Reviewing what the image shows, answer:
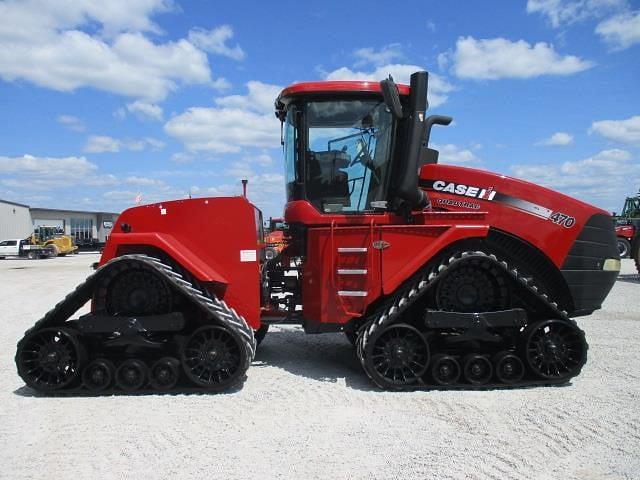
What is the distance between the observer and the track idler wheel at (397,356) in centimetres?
524

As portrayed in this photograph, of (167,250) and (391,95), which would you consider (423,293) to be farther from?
(167,250)

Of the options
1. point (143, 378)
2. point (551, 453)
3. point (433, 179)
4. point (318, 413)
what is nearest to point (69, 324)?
point (143, 378)

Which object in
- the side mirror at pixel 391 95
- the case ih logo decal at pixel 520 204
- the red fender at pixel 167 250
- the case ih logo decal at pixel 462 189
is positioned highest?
the side mirror at pixel 391 95

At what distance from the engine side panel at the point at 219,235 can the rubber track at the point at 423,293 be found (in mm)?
1245

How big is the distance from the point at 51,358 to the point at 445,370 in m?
3.97

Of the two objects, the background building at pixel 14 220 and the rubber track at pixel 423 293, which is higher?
the background building at pixel 14 220

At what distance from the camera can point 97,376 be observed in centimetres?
514

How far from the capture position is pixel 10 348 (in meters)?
7.39

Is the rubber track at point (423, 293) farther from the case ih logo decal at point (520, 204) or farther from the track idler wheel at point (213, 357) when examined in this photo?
the track idler wheel at point (213, 357)

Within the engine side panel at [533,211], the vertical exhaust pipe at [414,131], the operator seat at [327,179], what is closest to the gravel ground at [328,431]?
the engine side panel at [533,211]

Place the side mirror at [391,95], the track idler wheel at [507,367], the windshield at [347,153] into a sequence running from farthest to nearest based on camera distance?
1. the windshield at [347,153]
2. the track idler wheel at [507,367]
3. the side mirror at [391,95]

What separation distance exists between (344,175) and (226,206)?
135cm

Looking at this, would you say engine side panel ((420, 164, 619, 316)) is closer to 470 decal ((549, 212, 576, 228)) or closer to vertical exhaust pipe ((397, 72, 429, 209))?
470 decal ((549, 212, 576, 228))

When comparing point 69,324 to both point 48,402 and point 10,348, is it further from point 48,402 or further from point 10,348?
point 10,348
